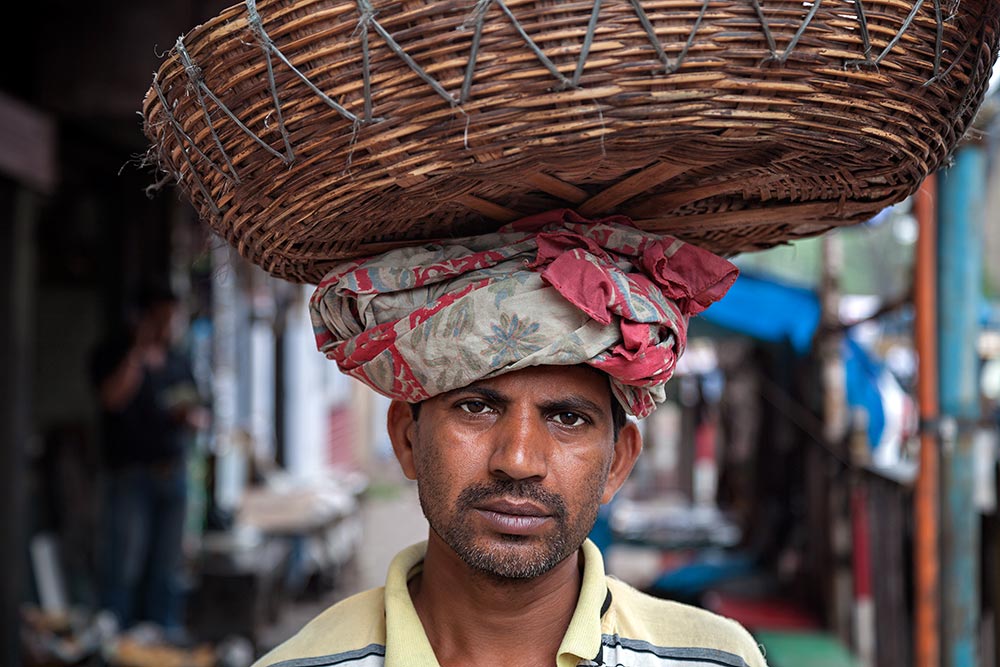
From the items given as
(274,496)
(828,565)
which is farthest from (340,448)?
(828,565)

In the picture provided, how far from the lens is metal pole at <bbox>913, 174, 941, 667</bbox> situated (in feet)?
9.64

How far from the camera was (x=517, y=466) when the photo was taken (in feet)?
4.87

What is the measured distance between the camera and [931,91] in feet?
4.15

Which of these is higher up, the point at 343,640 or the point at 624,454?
the point at 624,454

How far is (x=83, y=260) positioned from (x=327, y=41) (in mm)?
5822

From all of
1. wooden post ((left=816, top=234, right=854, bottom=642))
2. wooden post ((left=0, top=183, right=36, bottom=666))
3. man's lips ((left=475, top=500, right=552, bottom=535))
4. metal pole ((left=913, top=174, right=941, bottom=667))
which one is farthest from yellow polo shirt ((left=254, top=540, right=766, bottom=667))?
wooden post ((left=816, top=234, right=854, bottom=642))

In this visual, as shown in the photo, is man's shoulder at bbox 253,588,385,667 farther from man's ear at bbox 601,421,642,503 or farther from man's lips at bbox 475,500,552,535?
man's ear at bbox 601,421,642,503

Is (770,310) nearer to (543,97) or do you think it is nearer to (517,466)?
(517,466)

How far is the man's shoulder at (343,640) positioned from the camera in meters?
1.66

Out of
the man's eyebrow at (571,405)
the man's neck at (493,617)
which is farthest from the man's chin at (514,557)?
the man's eyebrow at (571,405)

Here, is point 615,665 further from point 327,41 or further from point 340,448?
point 340,448

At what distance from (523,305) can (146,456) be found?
4874 millimetres

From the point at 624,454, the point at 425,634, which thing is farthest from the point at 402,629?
the point at 624,454

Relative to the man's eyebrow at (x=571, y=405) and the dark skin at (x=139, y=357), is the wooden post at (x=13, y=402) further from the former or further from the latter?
the man's eyebrow at (x=571, y=405)
